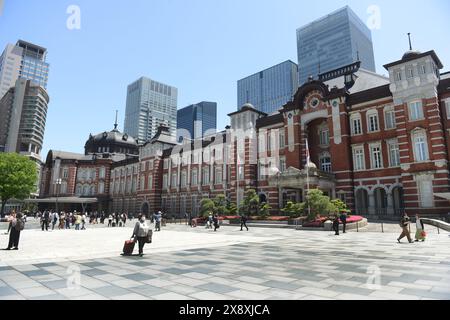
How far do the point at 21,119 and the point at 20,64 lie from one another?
3737 cm

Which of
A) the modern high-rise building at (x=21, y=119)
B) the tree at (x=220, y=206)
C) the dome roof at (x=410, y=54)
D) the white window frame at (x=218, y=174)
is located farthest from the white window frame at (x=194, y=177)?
the modern high-rise building at (x=21, y=119)

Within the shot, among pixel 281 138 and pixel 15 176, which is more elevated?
pixel 281 138

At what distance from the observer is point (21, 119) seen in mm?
108000

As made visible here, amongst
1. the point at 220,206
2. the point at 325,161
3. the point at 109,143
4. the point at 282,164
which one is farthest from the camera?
the point at 109,143

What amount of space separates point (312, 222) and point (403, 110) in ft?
47.5

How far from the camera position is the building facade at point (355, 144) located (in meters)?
26.3

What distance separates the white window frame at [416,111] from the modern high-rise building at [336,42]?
39219 millimetres

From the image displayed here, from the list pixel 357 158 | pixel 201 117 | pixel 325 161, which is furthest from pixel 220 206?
pixel 201 117

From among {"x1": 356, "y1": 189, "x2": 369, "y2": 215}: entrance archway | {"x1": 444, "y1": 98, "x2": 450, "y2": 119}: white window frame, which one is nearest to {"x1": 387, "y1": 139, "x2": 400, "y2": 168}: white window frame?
{"x1": 356, "y1": 189, "x2": 369, "y2": 215}: entrance archway

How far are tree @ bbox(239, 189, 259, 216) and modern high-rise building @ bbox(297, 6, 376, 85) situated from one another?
43190mm

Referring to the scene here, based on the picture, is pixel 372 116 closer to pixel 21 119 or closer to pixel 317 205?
→ pixel 317 205
